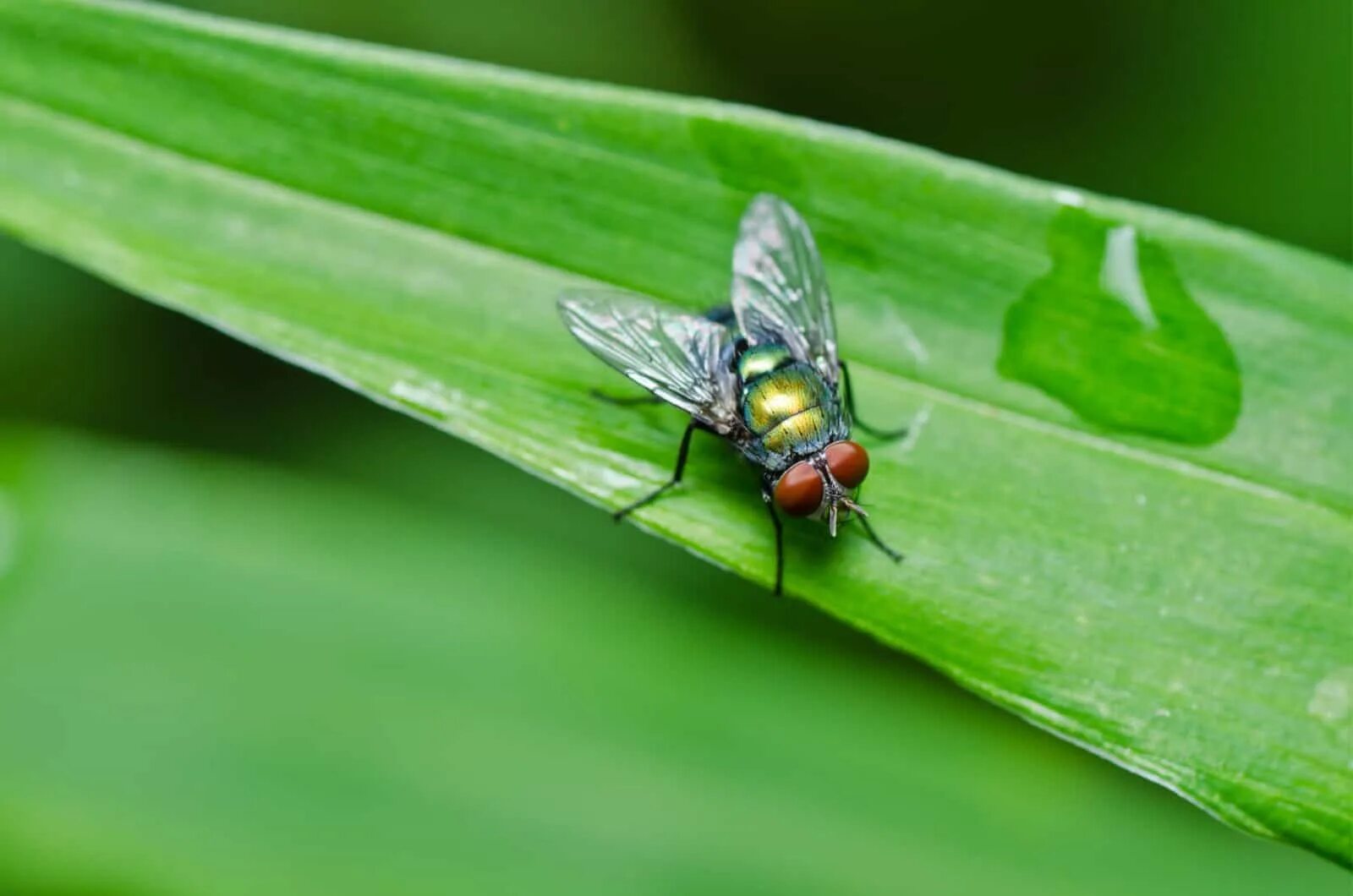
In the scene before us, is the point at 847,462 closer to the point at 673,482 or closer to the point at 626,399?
the point at 673,482

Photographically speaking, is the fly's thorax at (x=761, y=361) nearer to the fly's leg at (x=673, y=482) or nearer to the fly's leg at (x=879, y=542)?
the fly's leg at (x=673, y=482)

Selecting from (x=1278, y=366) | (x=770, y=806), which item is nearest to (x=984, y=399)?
(x=1278, y=366)

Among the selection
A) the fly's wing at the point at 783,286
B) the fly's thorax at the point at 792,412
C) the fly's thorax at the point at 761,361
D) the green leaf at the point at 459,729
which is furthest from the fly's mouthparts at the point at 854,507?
the green leaf at the point at 459,729

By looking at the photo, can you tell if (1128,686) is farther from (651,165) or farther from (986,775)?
(651,165)

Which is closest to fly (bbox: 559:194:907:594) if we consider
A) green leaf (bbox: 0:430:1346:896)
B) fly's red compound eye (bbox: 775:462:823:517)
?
fly's red compound eye (bbox: 775:462:823:517)

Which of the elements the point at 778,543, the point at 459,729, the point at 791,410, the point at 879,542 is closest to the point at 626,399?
the point at 791,410

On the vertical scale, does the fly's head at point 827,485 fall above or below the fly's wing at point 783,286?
below
